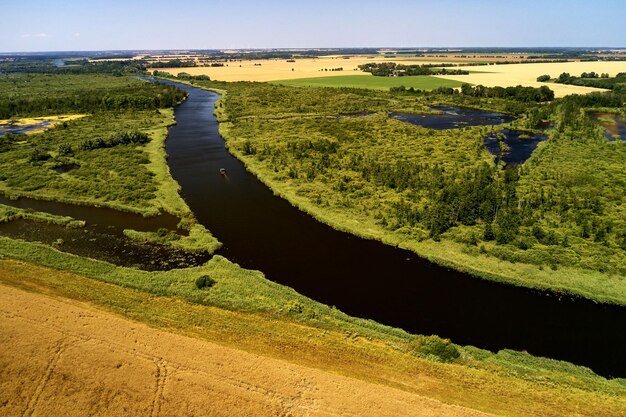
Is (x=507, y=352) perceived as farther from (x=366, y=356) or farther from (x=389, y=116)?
(x=389, y=116)

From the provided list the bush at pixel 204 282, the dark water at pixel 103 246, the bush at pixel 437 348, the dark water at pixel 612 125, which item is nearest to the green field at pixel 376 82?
the dark water at pixel 612 125

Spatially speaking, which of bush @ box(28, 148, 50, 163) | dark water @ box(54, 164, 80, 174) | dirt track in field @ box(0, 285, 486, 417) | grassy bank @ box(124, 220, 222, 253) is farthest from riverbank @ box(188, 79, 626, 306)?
bush @ box(28, 148, 50, 163)

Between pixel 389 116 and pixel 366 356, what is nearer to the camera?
pixel 366 356

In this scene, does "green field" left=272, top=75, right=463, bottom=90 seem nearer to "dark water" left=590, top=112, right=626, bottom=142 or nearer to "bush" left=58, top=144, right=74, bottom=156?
"dark water" left=590, top=112, right=626, bottom=142

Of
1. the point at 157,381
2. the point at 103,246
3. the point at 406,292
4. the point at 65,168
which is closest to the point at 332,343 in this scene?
the point at 406,292

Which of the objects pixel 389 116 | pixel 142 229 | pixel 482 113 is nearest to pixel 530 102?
pixel 482 113

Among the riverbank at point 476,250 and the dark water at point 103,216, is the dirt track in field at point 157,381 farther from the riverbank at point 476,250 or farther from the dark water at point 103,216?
the dark water at point 103,216

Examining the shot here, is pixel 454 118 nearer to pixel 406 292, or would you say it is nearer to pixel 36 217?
pixel 406 292
